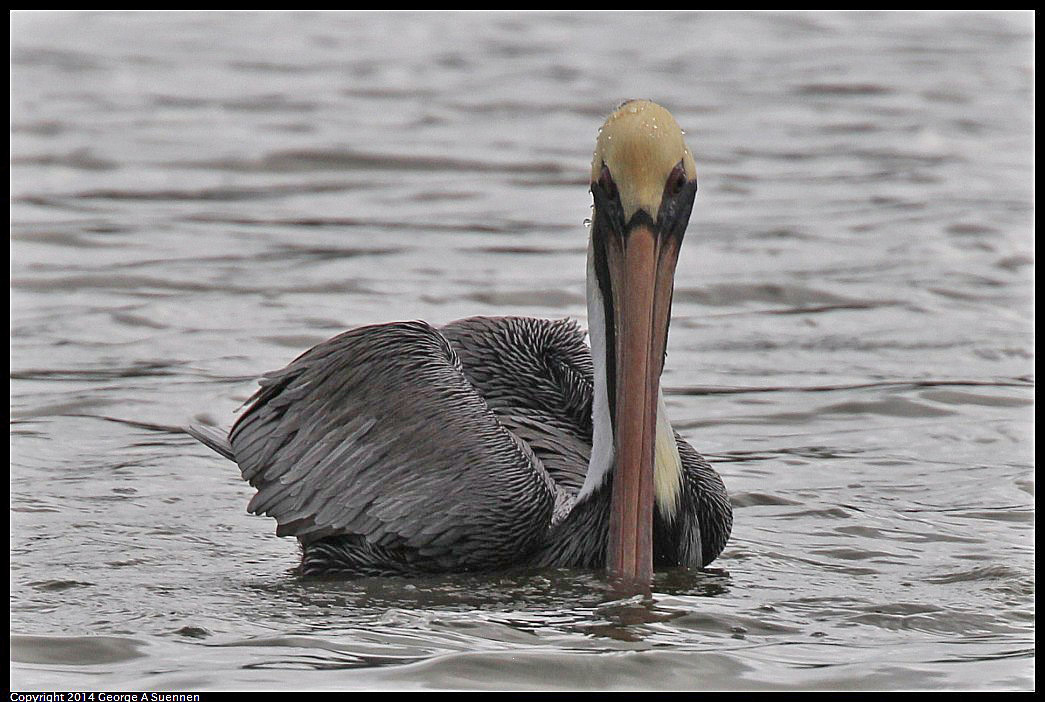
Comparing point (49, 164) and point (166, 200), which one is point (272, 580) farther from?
point (49, 164)

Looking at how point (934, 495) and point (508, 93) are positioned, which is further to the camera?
point (508, 93)

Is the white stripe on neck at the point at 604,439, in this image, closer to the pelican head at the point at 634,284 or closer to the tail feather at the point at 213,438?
the pelican head at the point at 634,284

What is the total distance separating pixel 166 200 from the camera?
38.4 feet

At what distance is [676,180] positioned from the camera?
5.26 meters

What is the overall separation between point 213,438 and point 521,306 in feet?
11.0

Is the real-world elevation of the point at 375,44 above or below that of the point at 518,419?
above

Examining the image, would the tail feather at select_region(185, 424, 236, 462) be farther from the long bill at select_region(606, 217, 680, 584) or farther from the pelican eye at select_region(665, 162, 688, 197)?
the pelican eye at select_region(665, 162, 688, 197)

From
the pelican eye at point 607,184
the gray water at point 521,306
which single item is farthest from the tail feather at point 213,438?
the pelican eye at point 607,184

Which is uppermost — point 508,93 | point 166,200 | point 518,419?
point 508,93

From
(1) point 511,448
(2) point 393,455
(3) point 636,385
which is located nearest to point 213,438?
(2) point 393,455

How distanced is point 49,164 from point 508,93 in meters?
4.17

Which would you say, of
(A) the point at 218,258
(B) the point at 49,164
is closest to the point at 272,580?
(A) the point at 218,258

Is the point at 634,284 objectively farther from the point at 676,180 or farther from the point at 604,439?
the point at 604,439

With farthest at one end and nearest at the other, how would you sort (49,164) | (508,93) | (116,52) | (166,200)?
(116,52)
(508,93)
(49,164)
(166,200)
